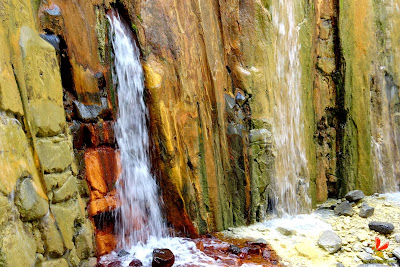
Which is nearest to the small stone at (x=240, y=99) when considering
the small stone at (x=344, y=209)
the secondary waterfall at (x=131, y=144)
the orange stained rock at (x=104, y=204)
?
the secondary waterfall at (x=131, y=144)

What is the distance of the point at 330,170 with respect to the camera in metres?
6.56

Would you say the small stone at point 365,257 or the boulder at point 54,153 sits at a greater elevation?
the boulder at point 54,153

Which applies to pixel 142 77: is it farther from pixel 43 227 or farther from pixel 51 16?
pixel 43 227

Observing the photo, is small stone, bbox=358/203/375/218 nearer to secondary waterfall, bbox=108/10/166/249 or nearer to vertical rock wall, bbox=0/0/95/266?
secondary waterfall, bbox=108/10/166/249

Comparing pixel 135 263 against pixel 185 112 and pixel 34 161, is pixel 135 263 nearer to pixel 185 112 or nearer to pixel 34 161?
pixel 34 161

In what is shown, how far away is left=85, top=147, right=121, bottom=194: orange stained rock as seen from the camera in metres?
3.65

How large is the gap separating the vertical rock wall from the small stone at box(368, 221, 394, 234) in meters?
3.88

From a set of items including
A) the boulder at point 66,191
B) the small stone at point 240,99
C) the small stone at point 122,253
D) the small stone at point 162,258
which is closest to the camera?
the boulder at point 66,191

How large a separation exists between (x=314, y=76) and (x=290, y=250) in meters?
3.74

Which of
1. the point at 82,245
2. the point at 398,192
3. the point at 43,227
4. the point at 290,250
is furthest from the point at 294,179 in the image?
the point at 43,227

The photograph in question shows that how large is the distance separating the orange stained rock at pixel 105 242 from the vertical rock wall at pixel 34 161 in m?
0.21

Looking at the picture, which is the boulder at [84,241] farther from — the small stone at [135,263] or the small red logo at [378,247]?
the small red logo at [378,247]

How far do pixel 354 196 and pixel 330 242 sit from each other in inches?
81.3

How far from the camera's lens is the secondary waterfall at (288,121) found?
547 cm
